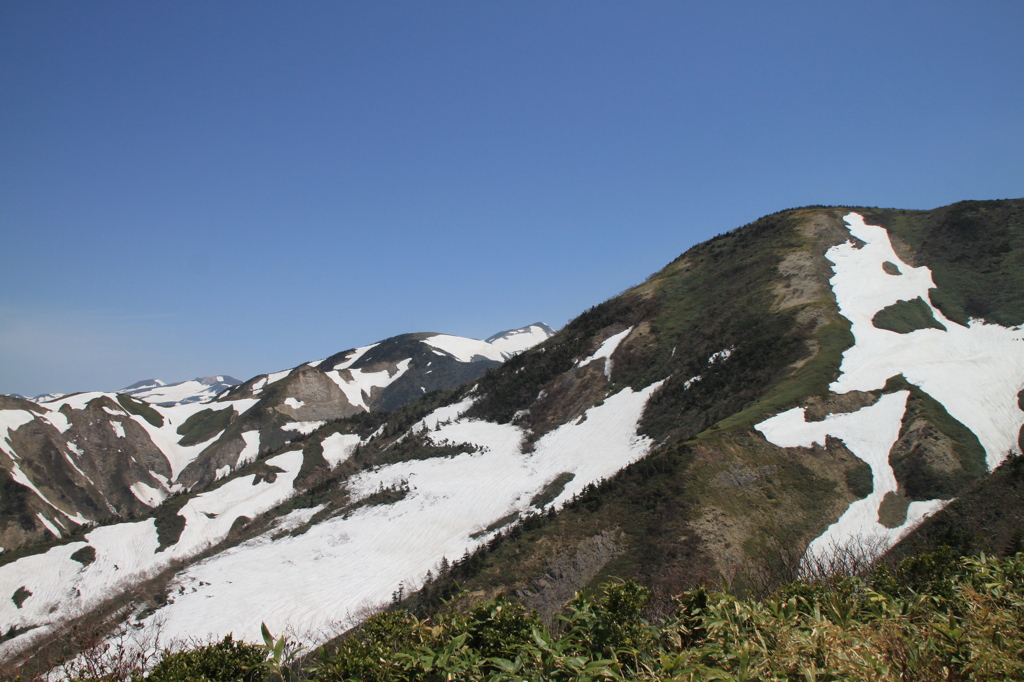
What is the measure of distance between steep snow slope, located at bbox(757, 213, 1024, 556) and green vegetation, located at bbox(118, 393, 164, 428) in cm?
8990

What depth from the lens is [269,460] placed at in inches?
1911

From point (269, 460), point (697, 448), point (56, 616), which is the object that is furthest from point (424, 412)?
point (697, 448)

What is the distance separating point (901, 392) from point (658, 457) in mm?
11794

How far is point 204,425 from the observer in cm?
8556

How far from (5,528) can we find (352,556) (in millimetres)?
47275

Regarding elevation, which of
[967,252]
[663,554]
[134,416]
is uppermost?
[134,416]

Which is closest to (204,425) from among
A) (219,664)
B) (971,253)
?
(219,664)

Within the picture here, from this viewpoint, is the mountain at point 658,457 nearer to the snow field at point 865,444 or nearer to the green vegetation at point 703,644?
the snow field at point 865,444

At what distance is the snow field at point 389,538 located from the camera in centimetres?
2345

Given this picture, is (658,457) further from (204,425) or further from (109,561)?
(204,425)

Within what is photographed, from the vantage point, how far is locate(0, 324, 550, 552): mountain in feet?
190

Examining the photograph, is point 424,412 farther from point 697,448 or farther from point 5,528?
point 5,528

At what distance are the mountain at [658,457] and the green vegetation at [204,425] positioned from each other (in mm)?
39068

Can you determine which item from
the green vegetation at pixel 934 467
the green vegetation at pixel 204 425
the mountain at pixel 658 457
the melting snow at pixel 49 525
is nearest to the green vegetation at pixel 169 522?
the mountain at pixel 658 457
